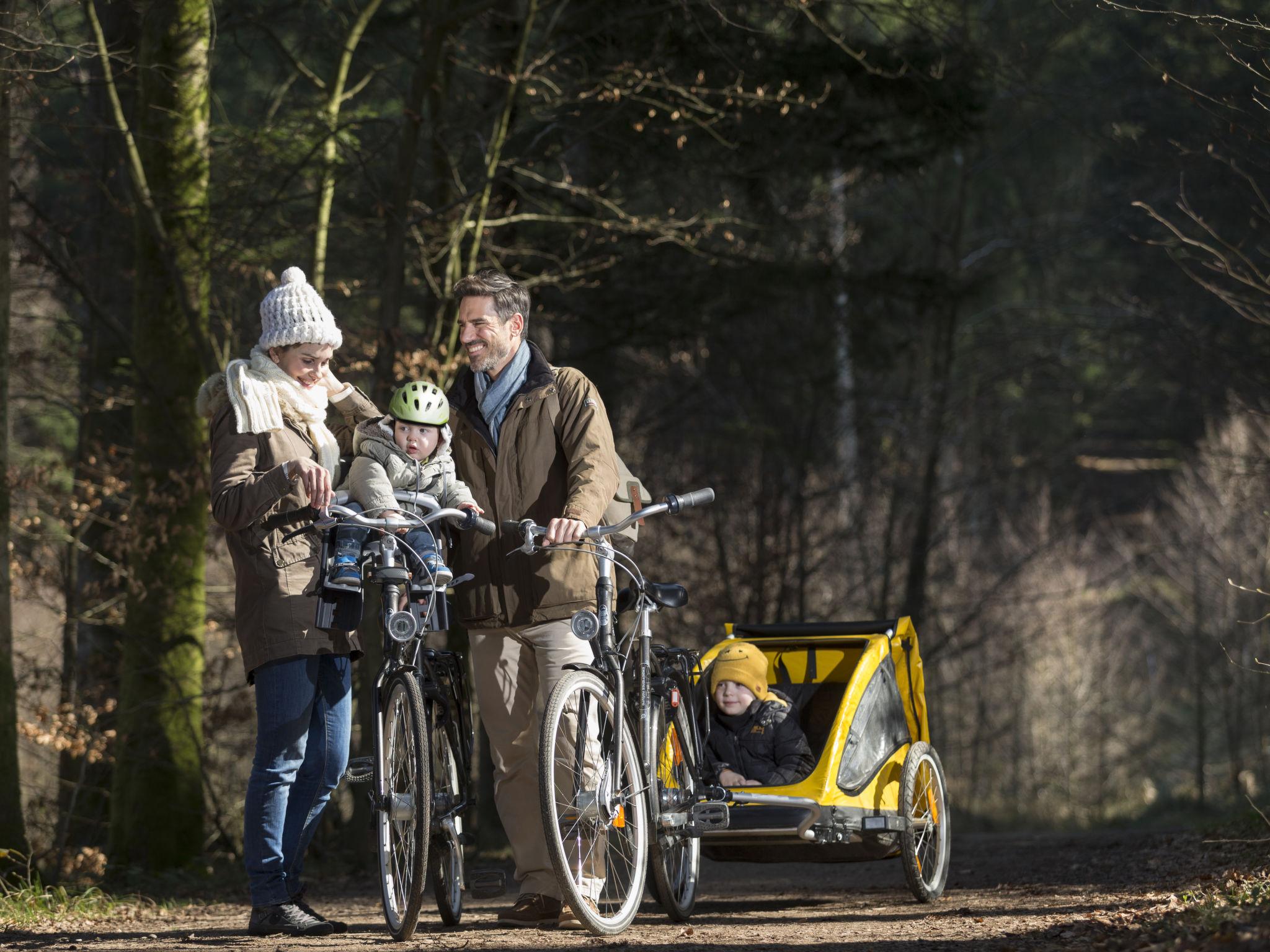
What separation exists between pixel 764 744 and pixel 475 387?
1836 millimetres

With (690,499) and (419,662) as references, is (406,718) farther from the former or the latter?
(690,499)

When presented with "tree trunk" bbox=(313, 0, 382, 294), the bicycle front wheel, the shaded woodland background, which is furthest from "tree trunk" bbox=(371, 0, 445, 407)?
the bicycle front wheel

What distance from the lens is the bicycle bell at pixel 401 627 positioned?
179 inches

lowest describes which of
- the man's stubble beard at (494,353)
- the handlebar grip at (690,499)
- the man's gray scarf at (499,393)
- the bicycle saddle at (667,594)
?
the bicycle saddle at (667,594)

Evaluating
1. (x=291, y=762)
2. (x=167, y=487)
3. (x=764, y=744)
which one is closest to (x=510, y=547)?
(x=291, y=762)

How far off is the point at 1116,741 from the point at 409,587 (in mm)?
28358

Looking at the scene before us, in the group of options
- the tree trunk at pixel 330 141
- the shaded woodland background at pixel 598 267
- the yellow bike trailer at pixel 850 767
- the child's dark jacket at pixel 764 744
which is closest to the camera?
the yellow bike trailer at pixel 850 767

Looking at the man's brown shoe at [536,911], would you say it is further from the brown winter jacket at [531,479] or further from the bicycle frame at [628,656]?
the brown winter jacket at [531,479]

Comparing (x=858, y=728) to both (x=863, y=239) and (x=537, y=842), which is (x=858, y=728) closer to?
(x=537, y=842)

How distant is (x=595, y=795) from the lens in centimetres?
459

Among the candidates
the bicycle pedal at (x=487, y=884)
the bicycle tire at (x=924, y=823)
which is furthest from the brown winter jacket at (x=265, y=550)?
the bicycle tire at (x=924, y=823)

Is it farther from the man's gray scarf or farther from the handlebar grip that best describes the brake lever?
the handlebar grip

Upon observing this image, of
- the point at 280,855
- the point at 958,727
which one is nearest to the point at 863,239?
the point at 958,727

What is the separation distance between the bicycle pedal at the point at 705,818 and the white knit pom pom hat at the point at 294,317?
6.71ft
